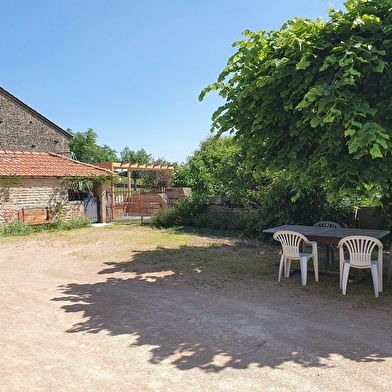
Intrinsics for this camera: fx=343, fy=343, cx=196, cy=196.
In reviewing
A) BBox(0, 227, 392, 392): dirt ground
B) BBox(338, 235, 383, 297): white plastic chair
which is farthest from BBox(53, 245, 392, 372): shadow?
BBox(338, 235, 383, 297): white plastic chair

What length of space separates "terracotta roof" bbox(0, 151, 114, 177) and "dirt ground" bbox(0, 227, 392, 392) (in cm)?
932

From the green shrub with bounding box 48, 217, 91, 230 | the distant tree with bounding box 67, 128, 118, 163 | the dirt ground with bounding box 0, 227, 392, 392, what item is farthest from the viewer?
the distant tree with bounding box 67, 128, 118, 163

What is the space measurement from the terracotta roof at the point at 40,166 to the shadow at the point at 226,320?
10.1 meters

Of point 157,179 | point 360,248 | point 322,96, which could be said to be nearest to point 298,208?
point 360,248

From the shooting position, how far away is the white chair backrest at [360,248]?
5.66 metres

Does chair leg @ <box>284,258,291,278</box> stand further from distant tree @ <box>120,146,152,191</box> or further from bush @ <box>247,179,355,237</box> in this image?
distant tree @ <box>120,146,152,191</box>

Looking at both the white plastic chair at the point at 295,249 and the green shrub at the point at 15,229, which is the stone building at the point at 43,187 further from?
the white plastic chair at the point at 295,249

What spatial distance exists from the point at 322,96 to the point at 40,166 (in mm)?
15201

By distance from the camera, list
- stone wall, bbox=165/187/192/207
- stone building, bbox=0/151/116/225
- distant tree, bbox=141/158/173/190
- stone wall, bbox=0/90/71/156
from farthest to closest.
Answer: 1. distant tree, bbox=141/158/173/190
2. stone wall, bbox=0/90/71/156
3. stone wall, bbox=165/187/192/207
4. stone building, bbox=0/151/116/225

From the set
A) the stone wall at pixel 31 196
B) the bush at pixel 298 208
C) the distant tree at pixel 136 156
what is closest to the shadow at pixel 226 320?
the bush at pixel 298 208

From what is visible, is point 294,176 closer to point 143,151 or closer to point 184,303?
point 184,303

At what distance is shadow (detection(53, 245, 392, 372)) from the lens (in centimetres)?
365

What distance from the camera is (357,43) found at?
468cm

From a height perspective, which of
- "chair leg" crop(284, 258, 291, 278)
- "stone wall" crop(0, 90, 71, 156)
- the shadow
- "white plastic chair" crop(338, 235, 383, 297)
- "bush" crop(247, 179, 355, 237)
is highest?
"stone wall" crop(0, 90, 71, 156)
